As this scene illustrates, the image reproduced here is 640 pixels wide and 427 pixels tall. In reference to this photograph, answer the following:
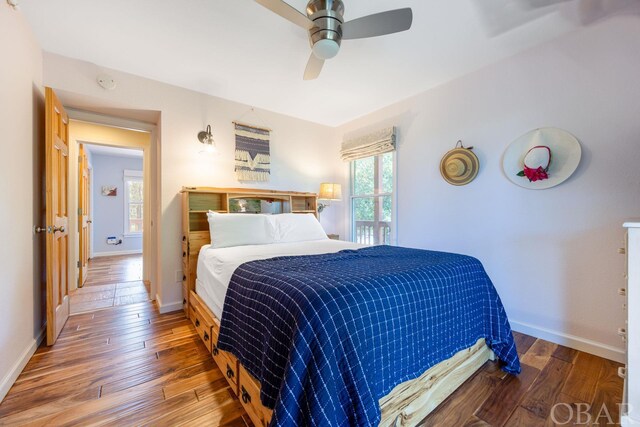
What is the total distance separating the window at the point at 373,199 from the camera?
139 inches

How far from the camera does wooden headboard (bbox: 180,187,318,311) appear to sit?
2691 mm

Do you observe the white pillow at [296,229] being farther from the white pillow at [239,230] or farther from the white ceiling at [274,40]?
the white ceiling at [274,40]

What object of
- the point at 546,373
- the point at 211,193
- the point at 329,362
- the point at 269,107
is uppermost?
the point at 269,107

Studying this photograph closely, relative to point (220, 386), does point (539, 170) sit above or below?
above

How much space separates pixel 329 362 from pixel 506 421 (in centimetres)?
112

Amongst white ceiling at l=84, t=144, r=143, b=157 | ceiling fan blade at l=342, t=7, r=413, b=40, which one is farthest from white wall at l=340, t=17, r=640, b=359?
white ceiling at l=84, t=144, r=143, b=157

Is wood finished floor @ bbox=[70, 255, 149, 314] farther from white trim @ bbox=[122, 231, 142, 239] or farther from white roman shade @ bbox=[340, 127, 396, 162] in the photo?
white roman shade @ bbox=[340, 127, 396, 162]

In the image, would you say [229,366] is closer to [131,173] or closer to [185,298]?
[185,298]

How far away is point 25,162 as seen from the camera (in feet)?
6.14

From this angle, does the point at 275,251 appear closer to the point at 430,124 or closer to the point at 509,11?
the point at 430,124

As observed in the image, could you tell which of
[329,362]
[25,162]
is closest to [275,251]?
[329,362]

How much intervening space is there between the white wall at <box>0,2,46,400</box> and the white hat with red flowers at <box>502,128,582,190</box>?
370 cm

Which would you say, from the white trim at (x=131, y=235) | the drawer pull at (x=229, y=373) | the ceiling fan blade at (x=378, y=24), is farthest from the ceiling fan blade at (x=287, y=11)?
the white trim at (x=131, y=235)

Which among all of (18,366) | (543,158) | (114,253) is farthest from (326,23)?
(114,253)
